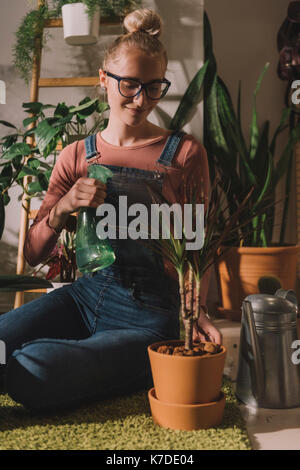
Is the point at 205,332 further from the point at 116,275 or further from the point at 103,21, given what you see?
the point at 103,21

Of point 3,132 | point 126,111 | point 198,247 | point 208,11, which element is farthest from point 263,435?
point 208,11

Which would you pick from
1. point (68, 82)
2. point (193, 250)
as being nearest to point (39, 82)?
point (68, 82)

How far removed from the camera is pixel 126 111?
117 centimetres

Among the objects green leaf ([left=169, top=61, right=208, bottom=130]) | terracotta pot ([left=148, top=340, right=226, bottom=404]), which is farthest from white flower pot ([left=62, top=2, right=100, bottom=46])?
terracotta pot ([left=148, top=340, right=226, bottom=404])

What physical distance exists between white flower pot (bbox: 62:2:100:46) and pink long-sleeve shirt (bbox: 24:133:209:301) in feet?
2.52

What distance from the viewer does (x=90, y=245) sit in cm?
115

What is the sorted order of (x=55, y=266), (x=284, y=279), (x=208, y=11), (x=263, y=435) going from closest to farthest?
(x=263, y=435)
(x=55, y=266)
(x=284, y=279)
(x=208, y=11)

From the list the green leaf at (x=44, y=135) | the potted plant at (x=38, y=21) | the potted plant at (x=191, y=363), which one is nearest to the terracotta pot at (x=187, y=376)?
the potted plant at (x=191, y=363)

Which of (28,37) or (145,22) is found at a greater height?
(28,37)

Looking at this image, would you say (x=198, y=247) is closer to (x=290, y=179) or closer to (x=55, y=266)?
(x=55, y=266)

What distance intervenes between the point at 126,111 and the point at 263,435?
29.7 inches

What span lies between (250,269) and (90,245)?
39.8 inches

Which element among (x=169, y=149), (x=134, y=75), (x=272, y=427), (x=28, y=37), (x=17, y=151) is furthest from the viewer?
(x=28, y=37)
